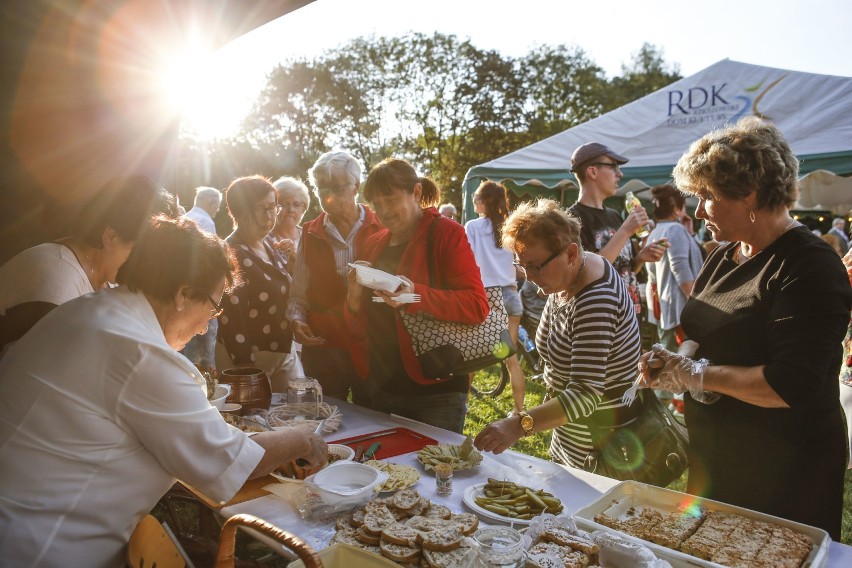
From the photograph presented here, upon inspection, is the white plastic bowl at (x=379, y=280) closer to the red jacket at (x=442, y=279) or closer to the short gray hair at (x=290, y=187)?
the red jacket at (x=442, y=279)

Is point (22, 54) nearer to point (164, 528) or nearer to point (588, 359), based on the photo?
point (164, 528)

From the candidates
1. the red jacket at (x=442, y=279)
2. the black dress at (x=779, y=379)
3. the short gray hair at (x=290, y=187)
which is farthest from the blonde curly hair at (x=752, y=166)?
the short gray hair at (x=290, y=187)

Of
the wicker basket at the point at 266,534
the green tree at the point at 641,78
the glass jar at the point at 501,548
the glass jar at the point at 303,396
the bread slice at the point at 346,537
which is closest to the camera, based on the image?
the wicker basket at the point at 266,534

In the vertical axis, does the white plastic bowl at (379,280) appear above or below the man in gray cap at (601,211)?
below

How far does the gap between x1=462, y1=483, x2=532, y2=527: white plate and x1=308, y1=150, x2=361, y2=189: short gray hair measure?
201cm

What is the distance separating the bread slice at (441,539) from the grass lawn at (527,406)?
3016 millimetres

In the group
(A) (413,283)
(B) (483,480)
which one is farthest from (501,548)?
(A) (413,283)

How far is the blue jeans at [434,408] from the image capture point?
2.59 metres

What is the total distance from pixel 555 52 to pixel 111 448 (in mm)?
30585

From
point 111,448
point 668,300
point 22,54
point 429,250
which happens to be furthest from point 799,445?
point 22,54

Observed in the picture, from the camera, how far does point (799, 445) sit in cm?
167

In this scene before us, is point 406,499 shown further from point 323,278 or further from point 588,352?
point 323,278

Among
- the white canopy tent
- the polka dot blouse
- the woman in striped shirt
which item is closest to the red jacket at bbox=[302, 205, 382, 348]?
the polka dot blouse

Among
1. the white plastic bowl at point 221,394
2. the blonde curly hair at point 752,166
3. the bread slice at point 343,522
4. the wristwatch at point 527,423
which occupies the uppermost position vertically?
the blonde curly hair at point 752,166
